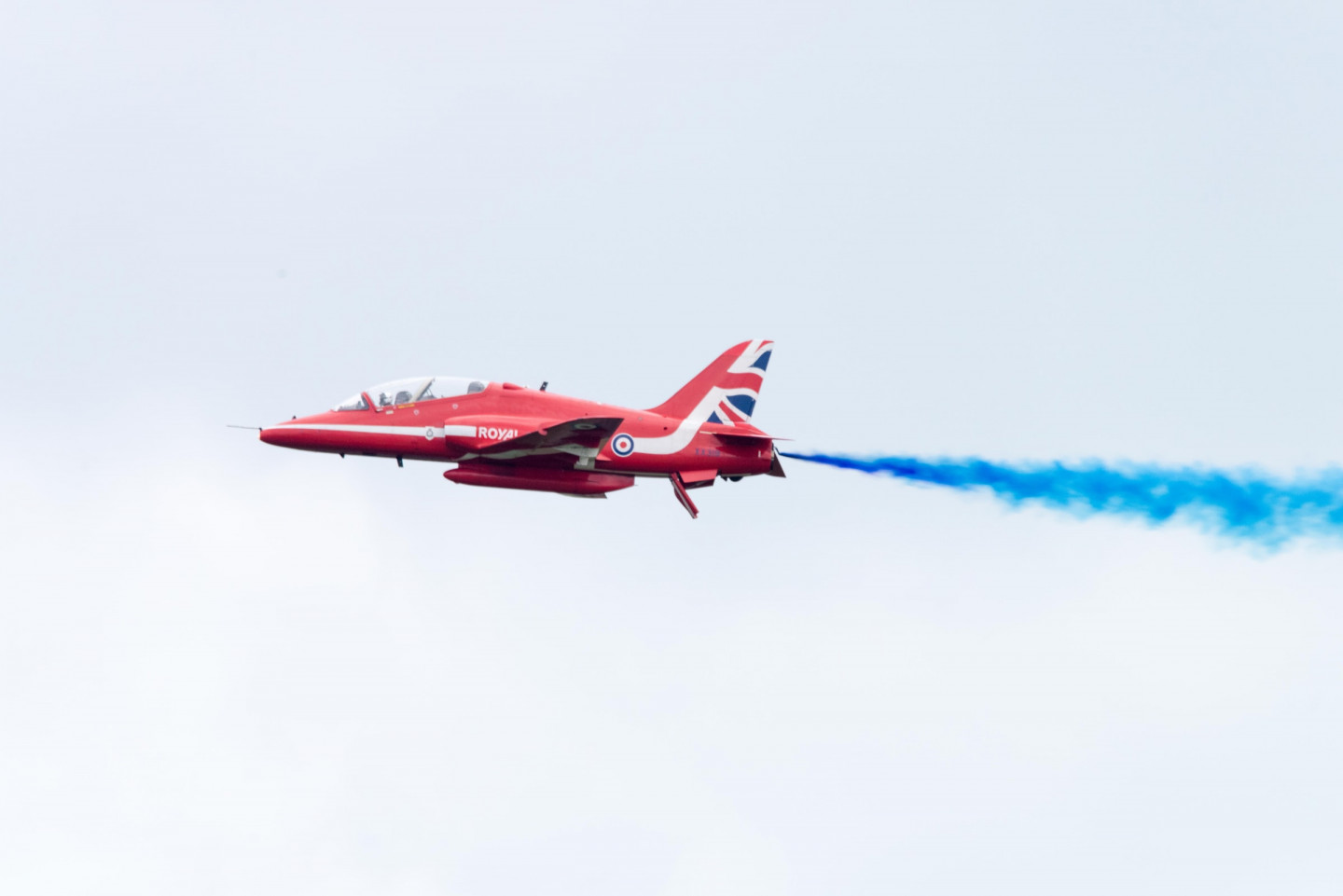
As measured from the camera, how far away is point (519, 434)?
180 ft

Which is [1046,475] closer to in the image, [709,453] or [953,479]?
[953,479]

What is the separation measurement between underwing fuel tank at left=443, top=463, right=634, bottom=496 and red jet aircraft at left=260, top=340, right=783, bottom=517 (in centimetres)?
3

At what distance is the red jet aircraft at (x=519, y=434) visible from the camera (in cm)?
5553

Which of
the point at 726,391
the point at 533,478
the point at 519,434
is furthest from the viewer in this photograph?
the point at 726,391

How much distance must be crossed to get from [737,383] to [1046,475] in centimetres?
1009

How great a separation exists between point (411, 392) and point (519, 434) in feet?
11.3

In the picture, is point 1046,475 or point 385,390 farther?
point 1046,475

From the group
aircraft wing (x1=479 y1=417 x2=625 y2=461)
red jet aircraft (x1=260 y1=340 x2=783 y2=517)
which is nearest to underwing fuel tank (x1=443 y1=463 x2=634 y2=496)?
red jet aircraft (x1=260 y1=340 x2=783 y2=517)

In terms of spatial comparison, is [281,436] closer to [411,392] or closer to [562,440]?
[411,392]

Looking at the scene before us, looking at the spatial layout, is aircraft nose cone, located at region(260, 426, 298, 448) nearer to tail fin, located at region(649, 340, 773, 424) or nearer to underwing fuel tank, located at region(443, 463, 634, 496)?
underwing fuel tank, located at region(443, 463, 634, 496)

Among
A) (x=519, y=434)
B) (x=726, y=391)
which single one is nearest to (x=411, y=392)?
(x=519, y=434)

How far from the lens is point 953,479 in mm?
59875

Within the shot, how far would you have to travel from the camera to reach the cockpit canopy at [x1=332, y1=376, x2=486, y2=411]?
5584 cm

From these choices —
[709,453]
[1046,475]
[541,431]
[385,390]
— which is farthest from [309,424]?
[1046,475]
